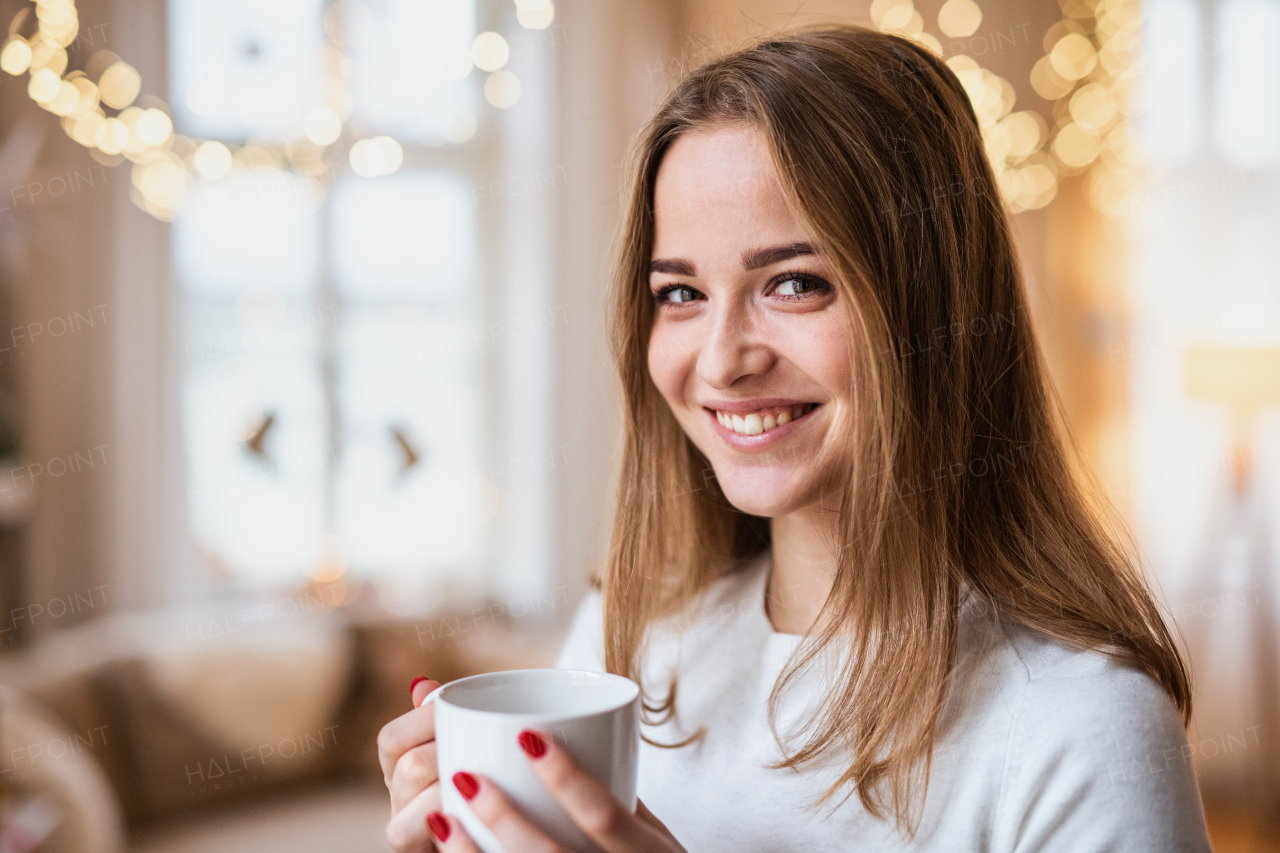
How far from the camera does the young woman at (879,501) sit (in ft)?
2.49

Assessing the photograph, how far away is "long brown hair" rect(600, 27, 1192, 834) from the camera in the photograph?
2.64 ft

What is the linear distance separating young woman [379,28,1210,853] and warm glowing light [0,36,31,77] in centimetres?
269

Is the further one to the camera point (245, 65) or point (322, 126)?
point (322, 126)

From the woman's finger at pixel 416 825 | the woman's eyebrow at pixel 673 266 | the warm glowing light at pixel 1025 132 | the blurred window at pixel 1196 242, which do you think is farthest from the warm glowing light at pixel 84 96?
the blurred window at pixel 1196 242

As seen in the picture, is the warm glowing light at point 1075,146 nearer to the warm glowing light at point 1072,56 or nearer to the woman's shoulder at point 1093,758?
the warm glowing light at point 1072,56

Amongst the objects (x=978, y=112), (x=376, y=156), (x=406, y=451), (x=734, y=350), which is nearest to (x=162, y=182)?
(x=376, y=156)

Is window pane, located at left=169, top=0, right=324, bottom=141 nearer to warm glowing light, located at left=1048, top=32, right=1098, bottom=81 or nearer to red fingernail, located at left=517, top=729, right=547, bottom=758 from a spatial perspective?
warm glowing light, located at left=1048, top=32, right=1098, bottom=81

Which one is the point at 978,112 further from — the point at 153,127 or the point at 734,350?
the point at 734,350

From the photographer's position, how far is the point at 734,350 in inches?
33.4

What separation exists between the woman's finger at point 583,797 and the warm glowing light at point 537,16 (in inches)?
145

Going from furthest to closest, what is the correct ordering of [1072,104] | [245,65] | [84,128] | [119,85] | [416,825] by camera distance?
[1072,104]
[245,65]
[119,85]
[84,128]
[416,825]

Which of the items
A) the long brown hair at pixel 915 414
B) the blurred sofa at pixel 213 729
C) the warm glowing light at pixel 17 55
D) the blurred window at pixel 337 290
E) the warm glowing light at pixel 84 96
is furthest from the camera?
the blurred window at pixel 337 290

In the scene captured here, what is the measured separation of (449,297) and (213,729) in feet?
6.53

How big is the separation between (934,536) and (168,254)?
337cm
